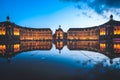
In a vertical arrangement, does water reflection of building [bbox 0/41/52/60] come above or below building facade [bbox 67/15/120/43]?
below

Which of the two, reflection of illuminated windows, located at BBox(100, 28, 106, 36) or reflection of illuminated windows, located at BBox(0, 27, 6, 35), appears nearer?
reflection of illuminated windows, located at BBox(0, 27, 6, 35)

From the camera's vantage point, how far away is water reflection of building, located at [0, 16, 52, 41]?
488ft

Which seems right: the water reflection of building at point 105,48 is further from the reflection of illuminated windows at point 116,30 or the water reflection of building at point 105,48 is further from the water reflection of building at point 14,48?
the reflection of illuminated windows at point 116,30

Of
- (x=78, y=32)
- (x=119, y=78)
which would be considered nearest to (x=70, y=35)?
(x=78, y=32)

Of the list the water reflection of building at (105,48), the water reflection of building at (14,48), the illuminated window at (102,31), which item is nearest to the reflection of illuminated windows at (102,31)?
A: the illuminated window at (102,31)

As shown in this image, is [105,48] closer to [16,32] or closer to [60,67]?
[60,67]

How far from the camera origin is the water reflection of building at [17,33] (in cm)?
14862

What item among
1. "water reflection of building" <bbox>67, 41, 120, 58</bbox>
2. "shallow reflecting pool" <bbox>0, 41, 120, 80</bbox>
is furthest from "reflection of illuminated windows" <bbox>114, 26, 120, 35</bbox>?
"shallow reflecting pool" <bbox>0, 41, 120, 80</bbox>

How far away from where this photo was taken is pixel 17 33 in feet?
542

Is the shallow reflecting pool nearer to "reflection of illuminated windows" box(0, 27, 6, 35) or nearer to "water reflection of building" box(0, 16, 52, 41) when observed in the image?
"water reflection of building" box(0, 16, 52, 41)

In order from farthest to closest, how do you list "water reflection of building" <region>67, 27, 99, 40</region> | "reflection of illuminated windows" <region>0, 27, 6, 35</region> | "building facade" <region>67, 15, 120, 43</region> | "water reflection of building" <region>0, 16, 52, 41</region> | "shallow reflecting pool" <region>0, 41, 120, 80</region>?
"water reflection of building" <region>67, 27, 99, 40</region>
"reflection of illuminated windows" <region>0, 27, 6, 35</region>
"water reflection of building" <region>0, 16, 52, 41</region>
"building facade" <region>67, 15, 120, 43</region>
"shallow reflecting pool" <region>0, 41, 120, 80</region>

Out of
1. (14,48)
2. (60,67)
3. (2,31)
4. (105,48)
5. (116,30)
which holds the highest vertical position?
(2,31)

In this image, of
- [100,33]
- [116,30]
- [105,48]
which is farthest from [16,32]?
[105,48]

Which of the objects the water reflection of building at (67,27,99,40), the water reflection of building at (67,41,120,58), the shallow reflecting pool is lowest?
the water reflection of building at (67,41,120,58)
